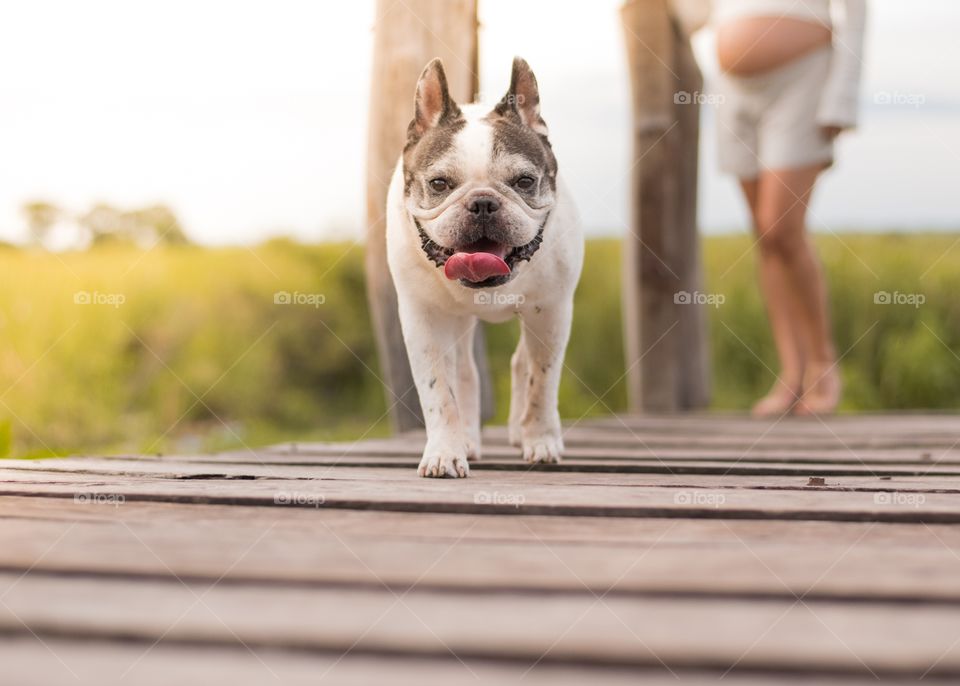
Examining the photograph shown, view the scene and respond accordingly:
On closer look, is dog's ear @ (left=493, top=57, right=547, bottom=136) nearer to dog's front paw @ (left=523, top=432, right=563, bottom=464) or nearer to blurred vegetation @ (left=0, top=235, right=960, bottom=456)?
dog's front paw @ (left=523, top=432, right=563, bottom=464)

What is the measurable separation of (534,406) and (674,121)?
2.85 metres

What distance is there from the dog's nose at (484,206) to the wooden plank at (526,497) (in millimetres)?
591

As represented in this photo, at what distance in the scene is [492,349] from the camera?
310 inches

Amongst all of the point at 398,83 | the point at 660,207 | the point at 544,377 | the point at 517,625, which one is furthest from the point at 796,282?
the point at 517,625

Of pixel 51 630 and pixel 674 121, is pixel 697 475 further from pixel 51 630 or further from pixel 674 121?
pixel 674 121

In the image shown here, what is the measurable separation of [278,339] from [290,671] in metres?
7.40

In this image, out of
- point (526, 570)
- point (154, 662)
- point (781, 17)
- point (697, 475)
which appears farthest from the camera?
point (781, 17)

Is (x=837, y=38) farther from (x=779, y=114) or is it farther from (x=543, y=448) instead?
(x=543, y=448)

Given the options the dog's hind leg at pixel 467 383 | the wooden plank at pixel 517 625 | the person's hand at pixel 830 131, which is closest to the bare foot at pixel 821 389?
the person's hand at pixel 830 131

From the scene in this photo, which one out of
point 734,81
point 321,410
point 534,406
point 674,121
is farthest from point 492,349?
point 534,406

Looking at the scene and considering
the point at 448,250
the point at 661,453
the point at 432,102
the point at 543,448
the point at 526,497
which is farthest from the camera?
the point at 661,453

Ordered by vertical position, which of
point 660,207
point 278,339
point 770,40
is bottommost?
point 278,339

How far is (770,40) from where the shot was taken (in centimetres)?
403

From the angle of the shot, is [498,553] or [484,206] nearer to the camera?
[498,553]
